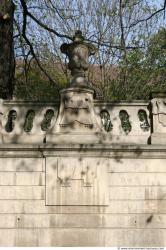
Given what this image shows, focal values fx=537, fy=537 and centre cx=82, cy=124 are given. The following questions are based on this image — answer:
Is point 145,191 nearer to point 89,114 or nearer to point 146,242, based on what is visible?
point 146,242

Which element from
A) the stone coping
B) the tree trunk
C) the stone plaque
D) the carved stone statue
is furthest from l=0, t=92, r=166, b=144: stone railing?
the tree trunk

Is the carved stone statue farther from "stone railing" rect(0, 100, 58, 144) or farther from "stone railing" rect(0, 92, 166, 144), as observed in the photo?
"stone railing" rect(0, 100, 58, 144)

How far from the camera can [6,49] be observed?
12.2 meters

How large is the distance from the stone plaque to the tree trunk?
320cm

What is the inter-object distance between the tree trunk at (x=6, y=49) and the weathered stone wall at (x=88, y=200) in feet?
9.89

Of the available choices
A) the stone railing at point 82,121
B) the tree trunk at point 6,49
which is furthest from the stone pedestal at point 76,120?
the tree trunk at point 6,49

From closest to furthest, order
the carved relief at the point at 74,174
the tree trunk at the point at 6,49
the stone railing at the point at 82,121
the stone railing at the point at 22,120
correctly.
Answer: the carved relief at the point at 74,174, the stone railing at the point at 82,121, the stone railing at the point at 22,120, the tree trunk at the point at 6,49

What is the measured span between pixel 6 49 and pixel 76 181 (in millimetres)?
4274

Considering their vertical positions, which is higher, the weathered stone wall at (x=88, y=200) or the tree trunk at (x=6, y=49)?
the tree trunk at (x=6, y=49)

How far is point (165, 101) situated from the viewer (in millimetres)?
9578

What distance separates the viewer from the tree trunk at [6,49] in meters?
12.0

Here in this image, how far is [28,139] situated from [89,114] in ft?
3.84

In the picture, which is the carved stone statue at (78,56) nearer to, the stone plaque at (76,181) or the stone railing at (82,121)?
the stone railing at (82,121)

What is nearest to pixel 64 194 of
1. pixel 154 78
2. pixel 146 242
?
pixel 146 242
